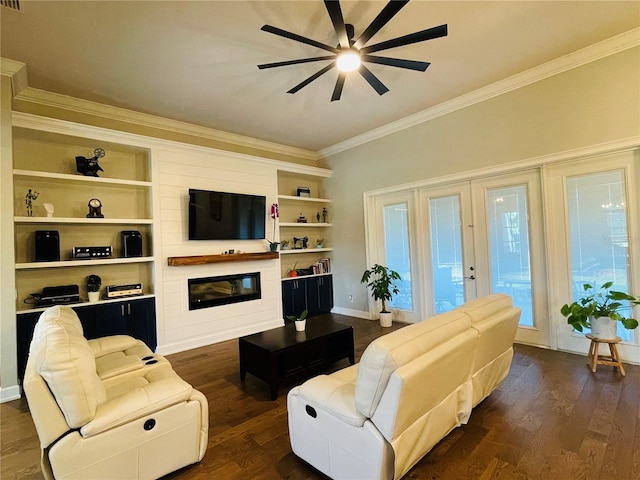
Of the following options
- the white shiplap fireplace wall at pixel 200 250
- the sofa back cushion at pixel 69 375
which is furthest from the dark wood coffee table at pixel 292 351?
the white shiplap fireplace wall at pixel 200 250

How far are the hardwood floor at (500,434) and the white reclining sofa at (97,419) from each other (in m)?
0.25

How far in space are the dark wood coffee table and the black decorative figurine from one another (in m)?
2.74

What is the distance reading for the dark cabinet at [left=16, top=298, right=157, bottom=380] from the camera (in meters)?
3.19

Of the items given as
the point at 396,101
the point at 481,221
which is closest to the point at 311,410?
the point at 481,221

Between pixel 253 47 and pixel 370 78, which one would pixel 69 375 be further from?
pixel 370 78

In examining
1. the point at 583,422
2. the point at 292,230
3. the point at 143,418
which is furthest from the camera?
the point at 292,230

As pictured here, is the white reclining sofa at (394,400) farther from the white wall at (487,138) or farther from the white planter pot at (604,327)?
the white wall at (487,138)

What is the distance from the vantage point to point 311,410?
1830 mm

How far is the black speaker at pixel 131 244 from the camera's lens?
3992mm

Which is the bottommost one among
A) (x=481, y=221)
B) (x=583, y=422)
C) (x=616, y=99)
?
(x=583, y=422)

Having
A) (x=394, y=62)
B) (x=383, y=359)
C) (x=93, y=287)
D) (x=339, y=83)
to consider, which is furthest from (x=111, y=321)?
(x=394, y=62)

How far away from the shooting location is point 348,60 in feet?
8.75

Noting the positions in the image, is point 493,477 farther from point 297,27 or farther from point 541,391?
point 297,27

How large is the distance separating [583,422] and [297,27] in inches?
151
